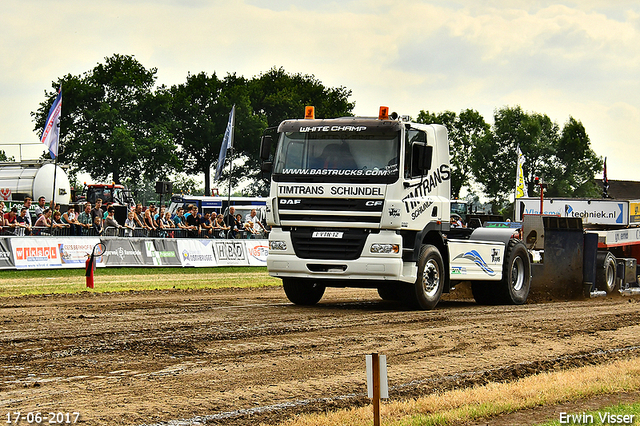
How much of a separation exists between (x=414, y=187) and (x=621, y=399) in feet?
21.9

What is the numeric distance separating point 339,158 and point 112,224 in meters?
12.5

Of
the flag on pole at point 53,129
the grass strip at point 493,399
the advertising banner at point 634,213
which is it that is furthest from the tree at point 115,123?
the grass strip at point 493,399

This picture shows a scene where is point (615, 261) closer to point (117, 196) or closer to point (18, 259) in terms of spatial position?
point (18, 259)

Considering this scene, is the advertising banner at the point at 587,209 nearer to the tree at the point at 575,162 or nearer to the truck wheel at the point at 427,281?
the truck wheel at the point at 427,281

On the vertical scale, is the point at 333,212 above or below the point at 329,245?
above

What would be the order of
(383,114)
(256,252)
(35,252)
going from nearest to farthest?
(383,114), (35,252), (256,252)

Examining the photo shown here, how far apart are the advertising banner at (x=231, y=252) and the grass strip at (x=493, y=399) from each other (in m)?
19.1

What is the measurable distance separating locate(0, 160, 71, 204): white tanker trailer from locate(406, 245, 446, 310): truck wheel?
28344 mm

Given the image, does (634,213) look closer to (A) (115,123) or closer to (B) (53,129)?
(B) (53,129)

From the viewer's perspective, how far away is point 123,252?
2323 centimetres

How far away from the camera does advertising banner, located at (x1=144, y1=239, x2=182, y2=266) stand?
79.1 feet

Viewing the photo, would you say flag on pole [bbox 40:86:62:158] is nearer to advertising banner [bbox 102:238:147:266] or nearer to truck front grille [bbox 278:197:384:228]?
advertising banner [bbox 102:238:147:266]

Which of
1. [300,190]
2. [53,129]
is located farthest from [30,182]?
[300,190]

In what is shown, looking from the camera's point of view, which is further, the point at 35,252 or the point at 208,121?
the point at 208,121
